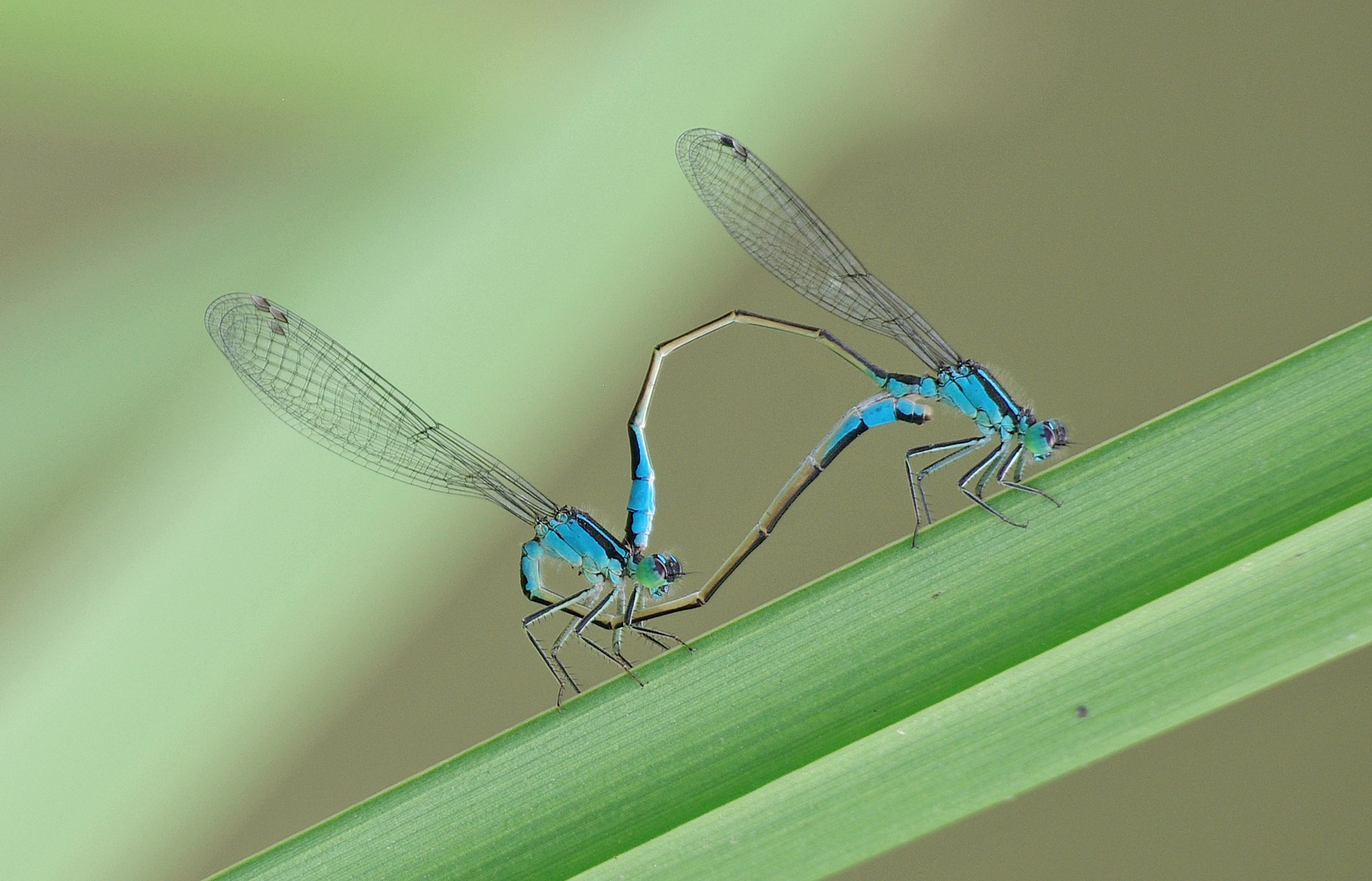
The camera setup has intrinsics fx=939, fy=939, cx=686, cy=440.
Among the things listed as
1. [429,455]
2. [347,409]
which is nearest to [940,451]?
[429,455]

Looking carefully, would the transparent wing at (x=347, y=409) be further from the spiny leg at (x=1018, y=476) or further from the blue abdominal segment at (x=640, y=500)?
the spiny leg at (x=1018, y=476)

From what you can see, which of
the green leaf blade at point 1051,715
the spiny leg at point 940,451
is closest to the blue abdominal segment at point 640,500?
the spiny leg at point 940,451

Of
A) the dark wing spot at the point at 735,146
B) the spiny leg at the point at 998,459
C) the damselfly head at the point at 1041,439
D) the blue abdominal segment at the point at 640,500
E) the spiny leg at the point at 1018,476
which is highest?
the dark wing spot at the point at 735,146

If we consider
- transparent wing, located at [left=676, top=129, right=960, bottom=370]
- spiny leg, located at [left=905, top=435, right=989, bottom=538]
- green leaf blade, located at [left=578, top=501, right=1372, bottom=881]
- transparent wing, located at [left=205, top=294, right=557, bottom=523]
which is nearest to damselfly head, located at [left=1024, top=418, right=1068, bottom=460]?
spiny leg, located at [left=905, top=435, right=989, bottom=538]

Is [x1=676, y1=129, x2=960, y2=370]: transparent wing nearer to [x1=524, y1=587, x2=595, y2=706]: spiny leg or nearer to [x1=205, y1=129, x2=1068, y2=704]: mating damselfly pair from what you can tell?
[x1=205, y1=129, x2=1068, y2=704]: mating damselfly pair

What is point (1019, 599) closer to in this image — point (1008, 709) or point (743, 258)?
point (1008, 709)

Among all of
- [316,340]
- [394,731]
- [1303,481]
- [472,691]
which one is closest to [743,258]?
[316,340]
